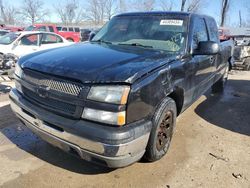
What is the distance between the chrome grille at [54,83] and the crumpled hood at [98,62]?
6 centimetres

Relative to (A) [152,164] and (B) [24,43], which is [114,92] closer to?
(A) [152,164]

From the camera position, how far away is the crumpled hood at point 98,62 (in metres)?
2.63

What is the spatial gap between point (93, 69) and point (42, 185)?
138 centimetres

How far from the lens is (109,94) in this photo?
8.36 feet

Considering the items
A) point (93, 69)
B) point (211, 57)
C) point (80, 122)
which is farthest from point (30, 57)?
point (211, 57)

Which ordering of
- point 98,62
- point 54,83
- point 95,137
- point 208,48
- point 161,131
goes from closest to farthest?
1. point 95,137
2. point 54,83
3. point 98,62
4. point 161,131
5. point 208,48

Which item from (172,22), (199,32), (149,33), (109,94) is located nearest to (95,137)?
(109,94)

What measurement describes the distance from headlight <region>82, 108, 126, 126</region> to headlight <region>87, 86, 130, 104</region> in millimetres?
108

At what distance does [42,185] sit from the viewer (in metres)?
2.96

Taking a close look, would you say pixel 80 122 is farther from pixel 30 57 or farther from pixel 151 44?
pixel 151 44

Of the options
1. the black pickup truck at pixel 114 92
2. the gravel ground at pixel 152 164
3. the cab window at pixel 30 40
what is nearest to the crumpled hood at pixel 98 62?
the black pickup truck at pixel 114 92

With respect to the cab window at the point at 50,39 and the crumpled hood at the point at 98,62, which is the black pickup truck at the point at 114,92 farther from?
the cab window at the point at 50,39

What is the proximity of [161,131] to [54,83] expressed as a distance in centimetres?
142

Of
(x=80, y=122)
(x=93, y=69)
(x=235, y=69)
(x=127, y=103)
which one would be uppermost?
(x=93, y=69)
